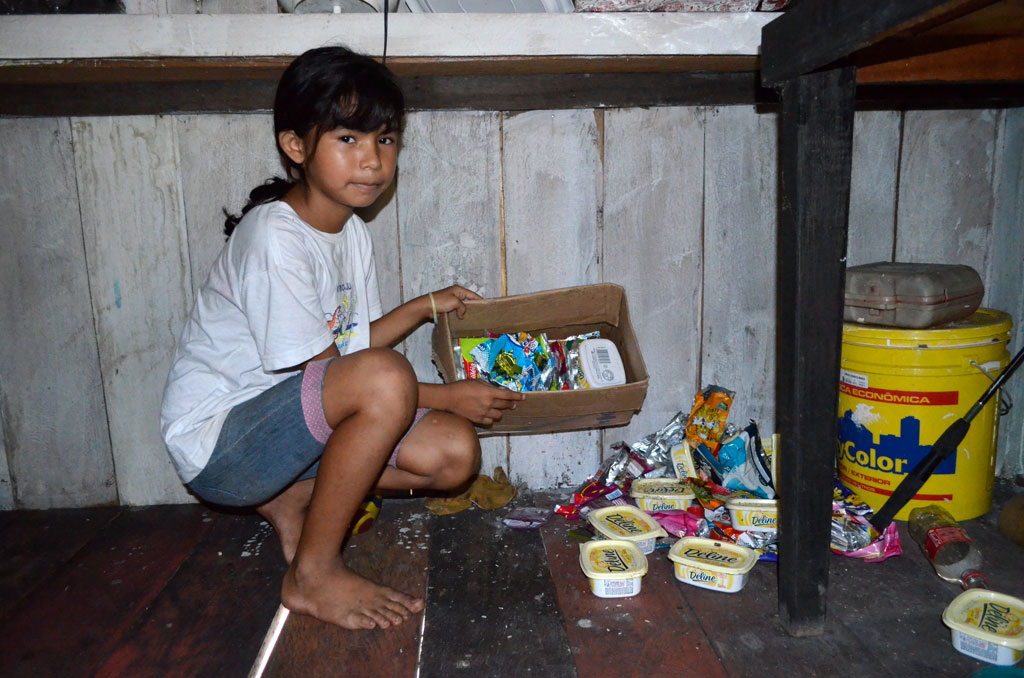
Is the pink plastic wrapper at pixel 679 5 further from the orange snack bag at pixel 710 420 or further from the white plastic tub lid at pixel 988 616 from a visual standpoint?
the white plastic tub lid at pixel 988 616

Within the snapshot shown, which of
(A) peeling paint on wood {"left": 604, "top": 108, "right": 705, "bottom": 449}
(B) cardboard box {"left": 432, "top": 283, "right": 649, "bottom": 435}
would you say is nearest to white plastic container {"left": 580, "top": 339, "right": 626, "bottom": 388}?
(B) cardboard box {"left": 432, "top": 283, "right": 649, "bottom": 435}

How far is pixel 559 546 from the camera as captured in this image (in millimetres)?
1414

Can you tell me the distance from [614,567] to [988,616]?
562mm

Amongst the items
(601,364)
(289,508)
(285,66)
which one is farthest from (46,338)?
(601,364)

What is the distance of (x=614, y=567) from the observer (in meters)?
1.24

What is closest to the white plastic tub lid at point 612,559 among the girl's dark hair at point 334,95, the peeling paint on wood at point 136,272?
the girl's dark hair at point 334,95

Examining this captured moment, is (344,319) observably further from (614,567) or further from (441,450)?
(614,567)

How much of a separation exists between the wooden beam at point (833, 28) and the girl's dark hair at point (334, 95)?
0.61 meters

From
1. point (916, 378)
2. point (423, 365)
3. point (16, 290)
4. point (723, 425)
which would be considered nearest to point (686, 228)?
point (723, 425)

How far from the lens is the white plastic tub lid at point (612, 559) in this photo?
3.99 feet

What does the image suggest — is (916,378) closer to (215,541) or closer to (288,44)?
(288,44)

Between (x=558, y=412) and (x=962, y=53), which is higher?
(x=962, y=53)

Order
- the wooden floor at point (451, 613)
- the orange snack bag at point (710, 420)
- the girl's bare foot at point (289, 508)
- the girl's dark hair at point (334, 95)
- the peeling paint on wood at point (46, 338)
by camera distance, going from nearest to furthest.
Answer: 1. the wooden floor at point (451, 613)
2. the girl's dark hair at point (334, 95)
3. the girl's bare foot at point (289, 508)
4. the peeling paint on wood at point (46, 338)
5. the orange snack bag at point (710, 420)

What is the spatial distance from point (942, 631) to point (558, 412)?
704 millimetres
